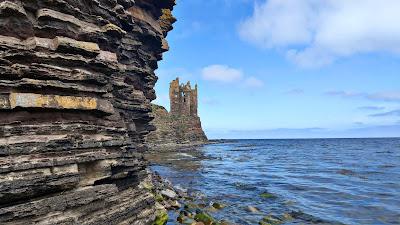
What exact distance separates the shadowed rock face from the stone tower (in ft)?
491

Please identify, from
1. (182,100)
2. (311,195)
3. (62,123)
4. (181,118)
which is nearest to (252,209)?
(311,195)

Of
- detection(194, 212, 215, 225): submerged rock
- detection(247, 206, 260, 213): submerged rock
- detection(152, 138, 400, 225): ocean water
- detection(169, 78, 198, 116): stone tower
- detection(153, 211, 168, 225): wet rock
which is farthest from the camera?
detection(169, 78, 198, 116): stone tower

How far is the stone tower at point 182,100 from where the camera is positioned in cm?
16725

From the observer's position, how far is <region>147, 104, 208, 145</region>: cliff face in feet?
455

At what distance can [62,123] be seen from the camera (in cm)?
1230

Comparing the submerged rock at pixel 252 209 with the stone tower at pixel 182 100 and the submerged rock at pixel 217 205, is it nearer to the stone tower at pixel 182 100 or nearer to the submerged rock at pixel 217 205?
the submerged rock at pixel 217 205

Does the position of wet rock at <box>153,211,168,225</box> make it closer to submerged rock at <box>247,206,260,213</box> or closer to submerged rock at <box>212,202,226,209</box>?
submerged rock at <box>212,202,226,209</box>

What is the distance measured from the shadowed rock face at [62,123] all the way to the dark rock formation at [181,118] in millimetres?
127791

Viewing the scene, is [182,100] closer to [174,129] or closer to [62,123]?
[174,129]

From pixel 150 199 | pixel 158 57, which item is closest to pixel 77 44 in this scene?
pixel 150 199

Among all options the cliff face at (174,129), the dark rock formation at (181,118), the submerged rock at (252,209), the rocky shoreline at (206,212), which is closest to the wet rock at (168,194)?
the rocky shoreline at (206,212)

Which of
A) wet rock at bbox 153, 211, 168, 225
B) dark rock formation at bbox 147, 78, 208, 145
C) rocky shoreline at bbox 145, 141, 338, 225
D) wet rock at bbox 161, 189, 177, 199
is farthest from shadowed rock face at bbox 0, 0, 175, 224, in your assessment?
dark rock formation at bbox 147, 78, 208, 145

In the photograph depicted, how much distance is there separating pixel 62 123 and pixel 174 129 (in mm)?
139530

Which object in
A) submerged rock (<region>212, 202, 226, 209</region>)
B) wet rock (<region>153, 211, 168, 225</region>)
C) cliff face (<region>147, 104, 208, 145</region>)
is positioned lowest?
submerged rock (<region>212, 202, 226, 209</region>)
